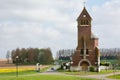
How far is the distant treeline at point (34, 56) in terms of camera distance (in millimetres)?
162500

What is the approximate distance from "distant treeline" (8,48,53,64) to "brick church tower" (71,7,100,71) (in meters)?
73.7

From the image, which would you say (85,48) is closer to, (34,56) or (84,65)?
(84,65)

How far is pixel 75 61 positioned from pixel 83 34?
6.81m

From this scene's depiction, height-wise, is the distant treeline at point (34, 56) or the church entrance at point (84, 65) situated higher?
the distant treeline at point (34, 56)

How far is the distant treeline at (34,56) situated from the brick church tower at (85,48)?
73701 millimetres

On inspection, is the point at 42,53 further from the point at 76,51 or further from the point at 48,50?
the point at 76,51

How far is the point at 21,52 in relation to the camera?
566 ft

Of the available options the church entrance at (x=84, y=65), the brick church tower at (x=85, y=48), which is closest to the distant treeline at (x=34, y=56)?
the brick church tower at (x=85, y=48)

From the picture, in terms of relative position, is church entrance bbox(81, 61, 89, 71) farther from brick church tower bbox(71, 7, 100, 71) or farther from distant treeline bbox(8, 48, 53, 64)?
distant treeline bbox(8, 48, 53, 64)

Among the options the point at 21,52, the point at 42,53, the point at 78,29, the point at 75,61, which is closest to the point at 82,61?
the point at 75,61

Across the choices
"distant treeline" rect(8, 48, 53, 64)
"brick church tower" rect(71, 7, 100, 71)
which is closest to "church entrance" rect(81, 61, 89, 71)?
"brick church tower" rect(71, 7, 100, 71)

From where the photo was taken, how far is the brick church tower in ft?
283

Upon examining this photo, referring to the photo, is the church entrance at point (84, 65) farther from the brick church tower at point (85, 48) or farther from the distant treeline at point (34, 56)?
the distant treeline at point (34, 56)

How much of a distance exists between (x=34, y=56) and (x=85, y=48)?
8212cm
